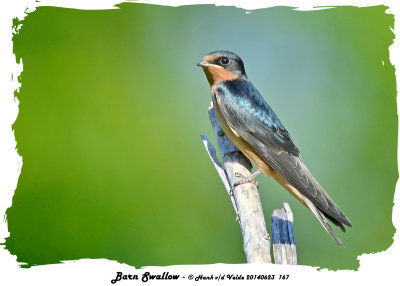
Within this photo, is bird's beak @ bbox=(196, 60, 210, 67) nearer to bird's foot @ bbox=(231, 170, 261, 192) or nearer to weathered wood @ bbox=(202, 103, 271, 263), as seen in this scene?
weathered wood @ bbox=(202, 103, 271, 263)

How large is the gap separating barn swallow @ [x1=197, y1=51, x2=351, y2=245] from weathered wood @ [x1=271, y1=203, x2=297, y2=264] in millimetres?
602

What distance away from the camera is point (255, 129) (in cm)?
389

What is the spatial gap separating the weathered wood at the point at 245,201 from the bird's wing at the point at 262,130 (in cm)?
24

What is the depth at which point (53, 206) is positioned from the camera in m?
3.91

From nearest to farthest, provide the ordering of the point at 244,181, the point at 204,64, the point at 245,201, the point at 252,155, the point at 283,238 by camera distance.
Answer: the point at 283,238, the point at 245,201, the point at 244,181, the point at 252,155, the point at 204,64

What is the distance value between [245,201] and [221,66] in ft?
4.84

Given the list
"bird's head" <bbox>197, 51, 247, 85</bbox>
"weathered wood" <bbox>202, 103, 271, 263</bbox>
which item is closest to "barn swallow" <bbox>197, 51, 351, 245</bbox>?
"bird's head" <bbox>197, 51, 247, 85</bbox>

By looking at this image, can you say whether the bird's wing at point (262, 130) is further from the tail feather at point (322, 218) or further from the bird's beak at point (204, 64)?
the bird's beak at point (204, 64)

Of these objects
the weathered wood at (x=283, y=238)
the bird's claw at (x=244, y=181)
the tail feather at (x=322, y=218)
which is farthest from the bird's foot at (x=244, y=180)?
the weathered wood at (x=283, y=238)

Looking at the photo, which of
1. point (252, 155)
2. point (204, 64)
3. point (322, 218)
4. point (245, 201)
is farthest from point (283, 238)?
point (204, 64)

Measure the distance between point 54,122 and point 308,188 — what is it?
2318 mm

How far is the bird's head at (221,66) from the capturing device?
4105mm

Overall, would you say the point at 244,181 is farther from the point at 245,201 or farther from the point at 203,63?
the point at 203,63

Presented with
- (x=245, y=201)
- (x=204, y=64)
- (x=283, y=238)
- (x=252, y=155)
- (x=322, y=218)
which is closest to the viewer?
(x=283, y=238)
